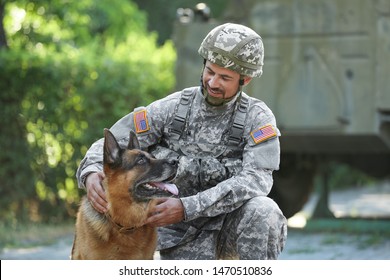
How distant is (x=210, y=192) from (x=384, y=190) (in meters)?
15.7

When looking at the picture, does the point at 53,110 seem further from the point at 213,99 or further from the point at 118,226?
the point at 118,226

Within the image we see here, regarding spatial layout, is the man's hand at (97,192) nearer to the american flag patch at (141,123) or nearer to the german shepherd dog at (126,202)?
the german shepherd dog at (126,202)

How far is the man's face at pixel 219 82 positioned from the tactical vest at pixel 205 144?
0.13m

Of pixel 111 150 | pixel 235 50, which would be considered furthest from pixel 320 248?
pixel 111 150

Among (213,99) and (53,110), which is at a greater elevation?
(213,99)

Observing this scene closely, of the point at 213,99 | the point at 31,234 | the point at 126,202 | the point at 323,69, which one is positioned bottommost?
the point at 31,234

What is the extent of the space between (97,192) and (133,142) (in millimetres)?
350

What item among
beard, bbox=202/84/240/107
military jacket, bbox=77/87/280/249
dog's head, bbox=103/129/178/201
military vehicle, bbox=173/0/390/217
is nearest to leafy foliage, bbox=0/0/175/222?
military vehicle, bbox=173/0/390/217

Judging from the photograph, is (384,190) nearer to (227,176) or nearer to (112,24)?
(112,24)

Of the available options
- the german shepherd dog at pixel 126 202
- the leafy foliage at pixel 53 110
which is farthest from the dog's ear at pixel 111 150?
the leafy foliage at pixel 53 110

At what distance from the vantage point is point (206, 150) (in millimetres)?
6434

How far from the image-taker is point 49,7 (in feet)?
44.2

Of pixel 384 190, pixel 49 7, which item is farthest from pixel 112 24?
pixel 49 7

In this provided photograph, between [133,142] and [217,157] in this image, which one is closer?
[133,142]
